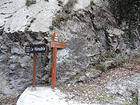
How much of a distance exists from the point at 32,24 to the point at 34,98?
345 cm

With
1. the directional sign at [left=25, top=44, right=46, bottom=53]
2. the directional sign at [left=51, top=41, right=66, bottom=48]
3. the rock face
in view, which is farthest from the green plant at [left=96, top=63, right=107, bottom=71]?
the directional sign at [left=25, top=44, right=46, bottom=53]

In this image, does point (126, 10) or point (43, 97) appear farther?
point (126, 10)

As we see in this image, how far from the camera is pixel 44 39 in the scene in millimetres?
6059

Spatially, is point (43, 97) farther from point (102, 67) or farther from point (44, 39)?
point (102, 67)

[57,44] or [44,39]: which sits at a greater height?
[44,39]

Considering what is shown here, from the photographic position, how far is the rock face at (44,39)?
6090 mm

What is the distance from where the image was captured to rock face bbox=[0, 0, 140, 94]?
609cm

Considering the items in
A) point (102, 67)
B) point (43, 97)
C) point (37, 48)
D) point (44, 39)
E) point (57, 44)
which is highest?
point (44, 39)

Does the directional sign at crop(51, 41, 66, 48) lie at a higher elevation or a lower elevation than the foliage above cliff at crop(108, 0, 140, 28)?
lower

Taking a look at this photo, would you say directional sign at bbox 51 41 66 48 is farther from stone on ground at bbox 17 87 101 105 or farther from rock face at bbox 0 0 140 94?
stone on ground at bbox 17 87 101 105

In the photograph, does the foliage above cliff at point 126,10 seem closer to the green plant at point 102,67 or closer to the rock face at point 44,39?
the rock face at point 44,39

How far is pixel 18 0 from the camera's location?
796 cm

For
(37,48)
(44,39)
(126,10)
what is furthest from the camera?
(126,10)

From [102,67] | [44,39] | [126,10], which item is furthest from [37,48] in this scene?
[126,10]
